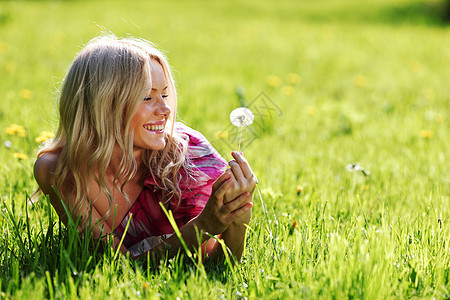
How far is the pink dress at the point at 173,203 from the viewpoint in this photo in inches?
88.3

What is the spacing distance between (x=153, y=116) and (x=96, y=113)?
23 cm

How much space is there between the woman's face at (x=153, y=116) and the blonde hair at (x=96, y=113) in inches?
1.6

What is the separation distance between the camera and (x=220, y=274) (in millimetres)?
1955

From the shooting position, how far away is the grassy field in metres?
1.79

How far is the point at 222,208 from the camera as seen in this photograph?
193 cm

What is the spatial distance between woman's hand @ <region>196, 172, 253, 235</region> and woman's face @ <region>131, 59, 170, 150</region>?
0.33 meters

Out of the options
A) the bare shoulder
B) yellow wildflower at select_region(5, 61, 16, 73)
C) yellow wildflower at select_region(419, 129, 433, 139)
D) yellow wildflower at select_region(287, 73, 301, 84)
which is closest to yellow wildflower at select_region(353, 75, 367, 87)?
yellow wildflower at select_region(287, 73, 301, 84)

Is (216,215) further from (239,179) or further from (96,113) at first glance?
(96,113)

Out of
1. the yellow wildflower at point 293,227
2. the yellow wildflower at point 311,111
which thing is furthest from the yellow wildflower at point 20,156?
the yellow wildflower at point 311,111

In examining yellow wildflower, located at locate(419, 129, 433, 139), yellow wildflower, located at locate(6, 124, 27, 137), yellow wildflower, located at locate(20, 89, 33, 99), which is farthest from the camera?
yellow wildflower, located at locate(20, 89, 33, 99)

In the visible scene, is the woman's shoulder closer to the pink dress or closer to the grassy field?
the pink dress

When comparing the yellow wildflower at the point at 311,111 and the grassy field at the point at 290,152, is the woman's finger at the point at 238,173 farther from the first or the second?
the yellow wildflower at the point at 311,111

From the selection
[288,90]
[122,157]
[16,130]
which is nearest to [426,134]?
[288,90]

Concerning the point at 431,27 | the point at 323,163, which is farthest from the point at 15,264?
the point at 431,27
